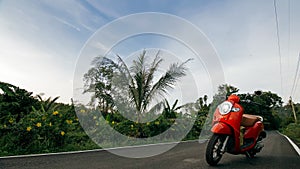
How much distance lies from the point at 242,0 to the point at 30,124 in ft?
24.7

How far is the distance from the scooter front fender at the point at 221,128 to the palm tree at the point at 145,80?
16.6 feet

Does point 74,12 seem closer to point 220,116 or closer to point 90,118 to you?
point 90,118

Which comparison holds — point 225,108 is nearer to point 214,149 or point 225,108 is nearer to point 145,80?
point 214,149

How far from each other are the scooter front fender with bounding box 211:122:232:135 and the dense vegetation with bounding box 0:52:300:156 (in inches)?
64.7

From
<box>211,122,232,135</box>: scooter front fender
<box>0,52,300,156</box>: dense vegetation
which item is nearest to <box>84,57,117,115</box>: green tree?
<box>0,52,300,156</box>: dense vegetation

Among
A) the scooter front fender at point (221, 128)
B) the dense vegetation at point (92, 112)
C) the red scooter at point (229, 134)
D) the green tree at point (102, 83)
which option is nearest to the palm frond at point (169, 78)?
the dense vegetation at point (92, 112)

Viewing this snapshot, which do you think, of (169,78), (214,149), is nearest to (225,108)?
(214,149)

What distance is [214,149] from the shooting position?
3.19 metres

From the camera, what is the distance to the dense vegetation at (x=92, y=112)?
4887 mm

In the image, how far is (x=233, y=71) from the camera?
36.1ft

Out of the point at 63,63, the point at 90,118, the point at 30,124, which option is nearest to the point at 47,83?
the point at 63,63

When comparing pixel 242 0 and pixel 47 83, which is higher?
pixel 242 0

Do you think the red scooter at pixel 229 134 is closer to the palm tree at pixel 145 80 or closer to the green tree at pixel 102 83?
the palm tree at pixel 145 80

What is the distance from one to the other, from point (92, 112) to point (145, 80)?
2336 millimetres
